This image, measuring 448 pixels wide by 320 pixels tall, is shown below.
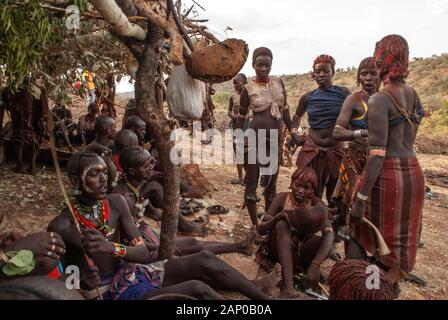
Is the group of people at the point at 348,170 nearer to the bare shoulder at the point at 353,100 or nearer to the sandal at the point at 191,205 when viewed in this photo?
the bare shoulder at the point at 353,100

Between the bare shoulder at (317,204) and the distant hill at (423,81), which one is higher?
the distant hill at (423,81)

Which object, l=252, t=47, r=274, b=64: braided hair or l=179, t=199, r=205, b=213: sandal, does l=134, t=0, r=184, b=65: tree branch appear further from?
l=179, t=199, r=205, b=213: sandal

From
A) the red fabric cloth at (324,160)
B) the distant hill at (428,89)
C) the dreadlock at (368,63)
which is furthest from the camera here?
the distant hill at (428,89)

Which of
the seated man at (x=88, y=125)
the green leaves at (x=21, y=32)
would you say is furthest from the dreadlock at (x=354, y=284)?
the seated man at (x=88, y=125)

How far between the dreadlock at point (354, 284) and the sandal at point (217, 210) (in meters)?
3.05

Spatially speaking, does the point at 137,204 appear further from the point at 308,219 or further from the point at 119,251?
the point at 308,219

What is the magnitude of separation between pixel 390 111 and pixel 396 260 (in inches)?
38.7

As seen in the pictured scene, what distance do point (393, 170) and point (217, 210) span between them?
111 inches

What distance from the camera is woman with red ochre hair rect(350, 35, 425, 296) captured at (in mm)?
2459

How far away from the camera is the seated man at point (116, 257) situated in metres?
2.11

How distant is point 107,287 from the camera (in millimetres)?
2318

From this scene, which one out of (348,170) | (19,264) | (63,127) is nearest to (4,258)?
(19,264)

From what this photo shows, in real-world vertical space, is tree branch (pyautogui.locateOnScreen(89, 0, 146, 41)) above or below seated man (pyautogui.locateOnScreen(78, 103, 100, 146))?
above

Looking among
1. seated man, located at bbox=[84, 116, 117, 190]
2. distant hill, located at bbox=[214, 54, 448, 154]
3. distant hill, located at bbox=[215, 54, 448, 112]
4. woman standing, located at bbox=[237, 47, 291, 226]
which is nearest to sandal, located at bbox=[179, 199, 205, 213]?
woman standing, located at bbox=[237, 47, 291, 226]
